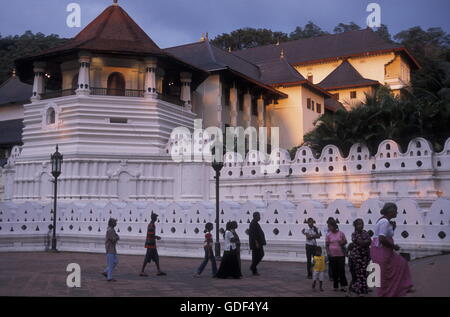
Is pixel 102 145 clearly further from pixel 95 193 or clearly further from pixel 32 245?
pixel 32 245

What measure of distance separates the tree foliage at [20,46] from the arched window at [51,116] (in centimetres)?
3504

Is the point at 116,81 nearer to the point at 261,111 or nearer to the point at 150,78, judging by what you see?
the point at 150,78

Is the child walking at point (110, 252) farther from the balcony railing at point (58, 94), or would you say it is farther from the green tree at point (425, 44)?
the green tree at point (425, 44)

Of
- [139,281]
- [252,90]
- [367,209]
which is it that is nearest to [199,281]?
[139,281]

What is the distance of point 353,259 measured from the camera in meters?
9.24

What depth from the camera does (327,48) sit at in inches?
2243

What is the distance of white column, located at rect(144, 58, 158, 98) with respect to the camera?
94.1 ft

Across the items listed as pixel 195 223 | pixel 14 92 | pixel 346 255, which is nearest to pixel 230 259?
pixel 346 255

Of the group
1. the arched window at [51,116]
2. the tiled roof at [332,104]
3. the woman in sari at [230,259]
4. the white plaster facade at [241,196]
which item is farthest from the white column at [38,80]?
the tiled roof at [332,104]

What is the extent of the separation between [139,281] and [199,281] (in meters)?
1.33

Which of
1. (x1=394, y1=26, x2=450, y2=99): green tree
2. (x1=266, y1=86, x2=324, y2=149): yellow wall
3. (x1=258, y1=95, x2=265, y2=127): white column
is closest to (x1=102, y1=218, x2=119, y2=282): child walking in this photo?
(x1=258, y1=95, x2=265, y2=127): white column

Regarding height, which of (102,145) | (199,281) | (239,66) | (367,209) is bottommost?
(199,281)

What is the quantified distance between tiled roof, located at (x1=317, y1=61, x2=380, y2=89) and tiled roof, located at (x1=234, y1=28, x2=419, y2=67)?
2784 millimetres

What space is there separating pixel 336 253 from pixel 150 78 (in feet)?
68.2
